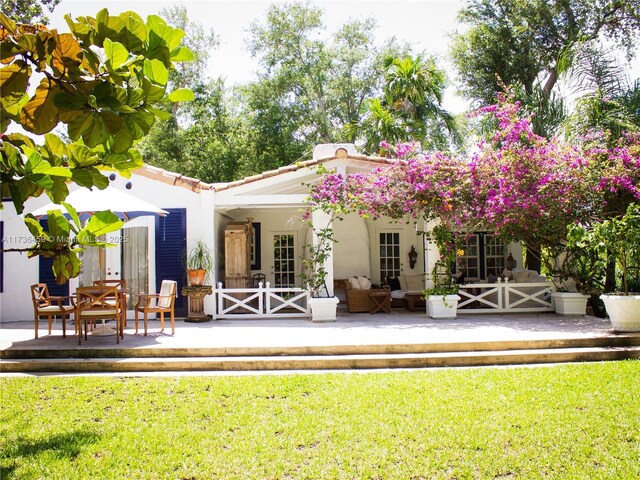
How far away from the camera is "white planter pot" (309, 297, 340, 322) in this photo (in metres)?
11.2

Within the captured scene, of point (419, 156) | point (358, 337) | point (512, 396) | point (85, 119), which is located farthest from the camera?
point (419, 156)

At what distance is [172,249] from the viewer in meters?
12.0

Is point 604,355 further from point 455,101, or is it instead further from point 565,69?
point 455,101

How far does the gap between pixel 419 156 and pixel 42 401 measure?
28.3 ft

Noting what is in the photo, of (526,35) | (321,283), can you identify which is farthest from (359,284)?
(526,35)

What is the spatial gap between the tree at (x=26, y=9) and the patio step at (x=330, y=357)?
9.54 metres

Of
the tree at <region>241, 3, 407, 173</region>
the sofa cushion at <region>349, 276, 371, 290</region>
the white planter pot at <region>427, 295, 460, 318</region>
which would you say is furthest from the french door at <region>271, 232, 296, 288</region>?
the tree at <region>241, 3, 407, 173</region>

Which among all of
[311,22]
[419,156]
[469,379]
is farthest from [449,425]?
[311,22]

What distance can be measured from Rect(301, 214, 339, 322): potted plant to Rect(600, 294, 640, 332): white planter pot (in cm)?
516

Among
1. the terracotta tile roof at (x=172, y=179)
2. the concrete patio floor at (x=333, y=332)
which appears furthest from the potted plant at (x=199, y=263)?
the terracotta tile roof at (x=172, y=179)

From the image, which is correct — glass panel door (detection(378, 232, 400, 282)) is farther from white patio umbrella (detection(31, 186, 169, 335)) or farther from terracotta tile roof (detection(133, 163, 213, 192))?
white patio umbrella (detection(31, 186, 169, 335))

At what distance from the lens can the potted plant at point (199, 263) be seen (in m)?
11.4

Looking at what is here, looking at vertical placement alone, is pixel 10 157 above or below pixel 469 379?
above

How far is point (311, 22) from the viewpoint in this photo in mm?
27578
